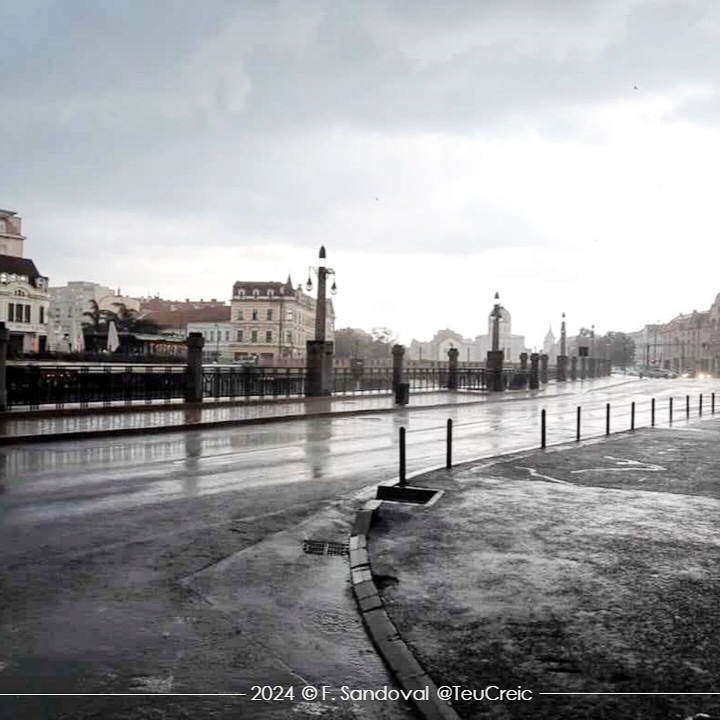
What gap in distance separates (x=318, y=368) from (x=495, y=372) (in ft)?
56.0

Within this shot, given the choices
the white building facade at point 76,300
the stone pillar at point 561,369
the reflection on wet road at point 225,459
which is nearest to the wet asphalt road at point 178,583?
the reflection on wet road at point 225,459

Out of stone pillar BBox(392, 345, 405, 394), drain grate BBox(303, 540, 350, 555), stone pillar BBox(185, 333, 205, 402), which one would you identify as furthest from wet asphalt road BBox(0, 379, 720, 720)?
stone pillar BBox(392, 345, 405, 394)

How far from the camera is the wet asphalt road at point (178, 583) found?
4.32 m

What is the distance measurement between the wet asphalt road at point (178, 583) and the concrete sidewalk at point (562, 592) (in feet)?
1.85

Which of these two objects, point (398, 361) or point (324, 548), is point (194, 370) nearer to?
point (398, 361)

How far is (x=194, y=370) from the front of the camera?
25812 mm

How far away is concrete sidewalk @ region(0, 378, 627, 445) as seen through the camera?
16.9 meters

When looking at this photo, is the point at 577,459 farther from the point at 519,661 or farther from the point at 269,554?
the point at 519,661

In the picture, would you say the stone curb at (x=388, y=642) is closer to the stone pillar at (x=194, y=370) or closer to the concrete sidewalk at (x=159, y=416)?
the concrete sidewalk at (x=159, y=416)

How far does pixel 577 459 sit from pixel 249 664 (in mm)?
10464

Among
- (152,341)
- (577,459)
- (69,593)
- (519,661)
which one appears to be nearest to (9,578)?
(69,593)

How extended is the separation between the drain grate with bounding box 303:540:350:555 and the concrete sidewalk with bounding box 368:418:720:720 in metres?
0.29

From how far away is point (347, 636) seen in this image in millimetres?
5098

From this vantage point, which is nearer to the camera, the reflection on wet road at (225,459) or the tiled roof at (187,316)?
the reflection on wet road at (225,459)
